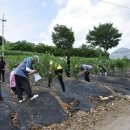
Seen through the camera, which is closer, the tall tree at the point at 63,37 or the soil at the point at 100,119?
the soil at the point at 100,119

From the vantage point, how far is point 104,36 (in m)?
71.6

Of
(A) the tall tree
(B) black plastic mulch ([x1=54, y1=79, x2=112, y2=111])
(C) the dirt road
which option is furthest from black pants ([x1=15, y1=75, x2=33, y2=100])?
(A) the tall tree

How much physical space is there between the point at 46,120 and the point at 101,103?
4.51 meters

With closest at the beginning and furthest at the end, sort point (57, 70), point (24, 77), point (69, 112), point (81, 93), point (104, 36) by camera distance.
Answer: point (24, 77) → point (69, 112) → point (57, 70) → point (81, 93) → point (104, 36)

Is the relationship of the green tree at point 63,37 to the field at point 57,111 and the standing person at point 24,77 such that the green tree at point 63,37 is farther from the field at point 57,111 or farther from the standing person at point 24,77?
the standing person at point 24,77

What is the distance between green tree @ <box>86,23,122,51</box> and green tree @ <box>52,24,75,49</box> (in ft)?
27.7

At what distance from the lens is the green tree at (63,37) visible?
201 feet

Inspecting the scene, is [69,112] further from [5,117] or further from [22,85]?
[5,117]

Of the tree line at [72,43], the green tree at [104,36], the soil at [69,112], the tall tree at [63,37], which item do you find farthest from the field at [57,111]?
the green tree at [104,36]

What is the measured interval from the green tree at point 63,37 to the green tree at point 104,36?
8439 mm

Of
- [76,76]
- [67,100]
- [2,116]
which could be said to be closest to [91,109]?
[67,100]

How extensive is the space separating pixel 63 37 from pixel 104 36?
12214mm

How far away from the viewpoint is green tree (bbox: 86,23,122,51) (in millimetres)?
70000

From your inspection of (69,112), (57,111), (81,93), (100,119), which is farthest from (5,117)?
(81,93)
